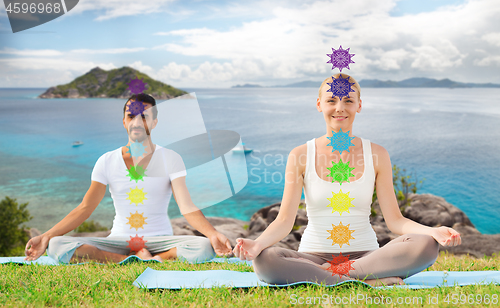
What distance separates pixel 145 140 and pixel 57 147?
1295cm

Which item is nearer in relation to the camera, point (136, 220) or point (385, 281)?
point (385, 281)

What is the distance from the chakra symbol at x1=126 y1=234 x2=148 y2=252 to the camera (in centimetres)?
392

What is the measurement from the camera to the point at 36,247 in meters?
3.74

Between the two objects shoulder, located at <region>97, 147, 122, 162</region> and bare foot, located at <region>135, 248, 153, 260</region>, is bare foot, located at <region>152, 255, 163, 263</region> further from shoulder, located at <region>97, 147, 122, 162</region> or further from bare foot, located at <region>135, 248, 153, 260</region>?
shoulder, located at <region>97, 147, 122, 162</region>

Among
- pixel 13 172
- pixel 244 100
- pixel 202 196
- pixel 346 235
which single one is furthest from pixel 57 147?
pixel 346 235

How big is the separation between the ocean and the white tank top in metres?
7.34

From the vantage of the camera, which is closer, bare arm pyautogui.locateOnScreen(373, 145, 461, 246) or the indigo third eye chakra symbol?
bare arm pyautogui.locateOnScreen(373, 145, 461, 246)

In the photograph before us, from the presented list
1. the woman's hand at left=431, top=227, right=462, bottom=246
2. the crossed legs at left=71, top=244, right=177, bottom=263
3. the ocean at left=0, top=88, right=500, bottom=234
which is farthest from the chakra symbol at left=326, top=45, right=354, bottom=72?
the ocean at left=0, top=88, right=500, bottom=234

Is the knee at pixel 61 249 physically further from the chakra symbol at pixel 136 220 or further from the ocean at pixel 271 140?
the ocean at pixel 271 140

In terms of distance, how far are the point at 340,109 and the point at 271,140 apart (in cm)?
1109

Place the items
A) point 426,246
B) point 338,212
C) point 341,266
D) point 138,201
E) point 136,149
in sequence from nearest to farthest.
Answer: point 426,246 < point 341,266 < point 338,212 < point 138,201 < point 136,149

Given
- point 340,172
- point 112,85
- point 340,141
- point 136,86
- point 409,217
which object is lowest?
point 409,217

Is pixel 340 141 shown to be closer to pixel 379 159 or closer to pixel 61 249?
pixel 379 159

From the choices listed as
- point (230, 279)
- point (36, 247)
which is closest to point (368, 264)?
point (230, 279)
